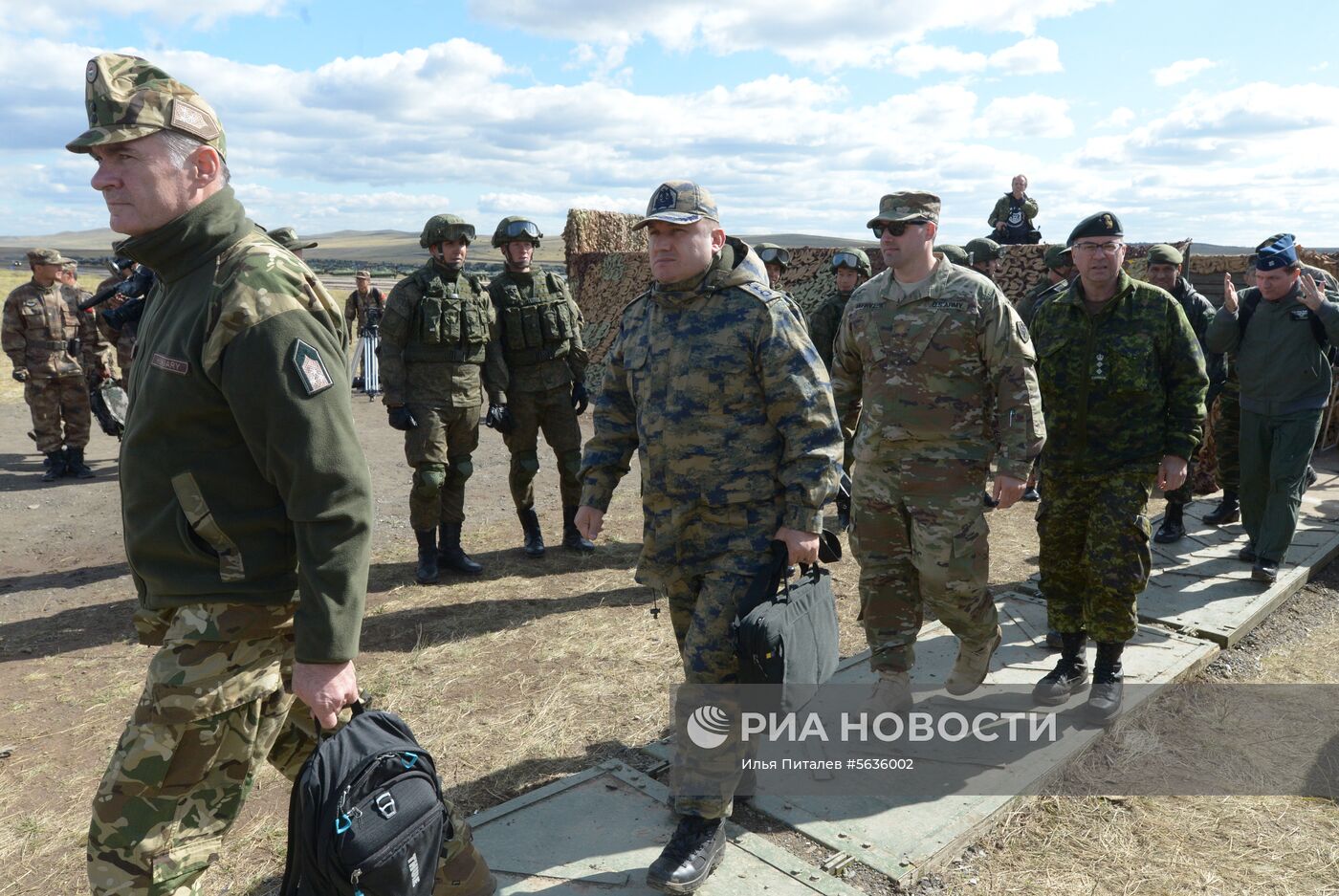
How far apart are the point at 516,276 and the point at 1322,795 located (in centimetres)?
542

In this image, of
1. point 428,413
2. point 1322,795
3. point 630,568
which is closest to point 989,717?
point 1322,795

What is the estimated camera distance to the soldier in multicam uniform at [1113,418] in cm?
431

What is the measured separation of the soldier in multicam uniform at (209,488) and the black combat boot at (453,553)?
440cm

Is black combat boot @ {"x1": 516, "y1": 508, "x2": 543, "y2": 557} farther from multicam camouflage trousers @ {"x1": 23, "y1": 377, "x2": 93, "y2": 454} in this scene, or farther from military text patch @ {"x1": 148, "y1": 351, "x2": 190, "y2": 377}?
multicam camouflage trousers @ {"x1": 23, "y1": 377, "x2": 93, "y2": 454}

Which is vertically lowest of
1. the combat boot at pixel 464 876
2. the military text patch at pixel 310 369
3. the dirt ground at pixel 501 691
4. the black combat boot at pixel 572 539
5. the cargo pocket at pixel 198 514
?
the dirt ground at pixel 501 691

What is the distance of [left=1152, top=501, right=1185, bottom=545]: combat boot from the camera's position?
719cm

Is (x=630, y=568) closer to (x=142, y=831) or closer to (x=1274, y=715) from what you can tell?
(x=1274, y=715)

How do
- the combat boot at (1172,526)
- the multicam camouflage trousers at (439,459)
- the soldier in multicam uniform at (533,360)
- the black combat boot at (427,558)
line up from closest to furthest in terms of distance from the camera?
the multicam camouflage trousers at (439,459) → the black combat boot at (427,558) → the soldier in multicam uniform at (533,360) → the combat boot at (1172,526)

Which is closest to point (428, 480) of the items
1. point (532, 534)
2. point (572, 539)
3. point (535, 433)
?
point (535, 433)

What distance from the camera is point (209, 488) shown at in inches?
90.1

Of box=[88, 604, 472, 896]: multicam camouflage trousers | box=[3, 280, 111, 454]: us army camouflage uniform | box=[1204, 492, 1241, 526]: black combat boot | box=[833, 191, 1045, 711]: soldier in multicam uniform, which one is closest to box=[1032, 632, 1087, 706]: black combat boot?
box=[833, 191, 1045, 711]: soldier in multicam uniform

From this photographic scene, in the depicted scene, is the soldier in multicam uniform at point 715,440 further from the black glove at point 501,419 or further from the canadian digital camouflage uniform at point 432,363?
the black glove at point 501,419

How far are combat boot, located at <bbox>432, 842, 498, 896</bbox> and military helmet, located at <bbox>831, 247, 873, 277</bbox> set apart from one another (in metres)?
5.76

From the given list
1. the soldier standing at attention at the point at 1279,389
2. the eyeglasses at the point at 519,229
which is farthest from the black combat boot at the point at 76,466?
the soldier standing at attention at the point at 1279,389
